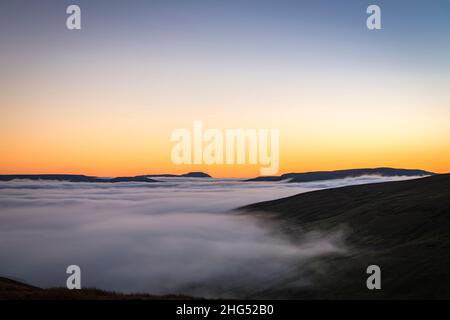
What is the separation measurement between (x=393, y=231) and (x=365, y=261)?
29.2 m

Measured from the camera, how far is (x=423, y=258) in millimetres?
62156

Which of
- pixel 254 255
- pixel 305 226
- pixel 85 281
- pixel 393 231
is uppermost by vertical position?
pixel 393 231

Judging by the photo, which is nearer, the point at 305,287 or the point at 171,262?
the point at 305,287

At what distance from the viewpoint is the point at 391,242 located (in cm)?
8925

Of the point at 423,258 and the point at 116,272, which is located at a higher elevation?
the point at 423,258

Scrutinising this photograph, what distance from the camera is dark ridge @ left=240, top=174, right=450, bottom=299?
53.1 m

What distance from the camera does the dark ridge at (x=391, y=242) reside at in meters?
53.1

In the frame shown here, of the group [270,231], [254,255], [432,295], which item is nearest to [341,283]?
[432,295]

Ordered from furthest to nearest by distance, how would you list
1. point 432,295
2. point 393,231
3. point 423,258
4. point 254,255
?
point 254,255
point 393,231
point 423,258
point 432,295
